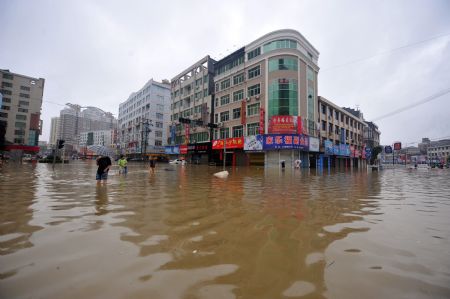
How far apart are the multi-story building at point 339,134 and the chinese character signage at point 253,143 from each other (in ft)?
38.1

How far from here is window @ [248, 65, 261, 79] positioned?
33.8m

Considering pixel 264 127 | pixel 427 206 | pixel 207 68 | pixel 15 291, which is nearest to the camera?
pixel 15 291

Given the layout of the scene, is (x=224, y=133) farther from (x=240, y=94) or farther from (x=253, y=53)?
(x=253, y=53)

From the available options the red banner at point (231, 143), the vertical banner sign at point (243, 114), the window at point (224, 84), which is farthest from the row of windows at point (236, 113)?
the window at point (224, 84)

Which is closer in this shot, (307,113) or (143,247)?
(143,247)

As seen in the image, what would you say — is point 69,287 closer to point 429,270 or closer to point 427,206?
point 429,270

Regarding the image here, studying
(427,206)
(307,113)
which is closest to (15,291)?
(427,206)

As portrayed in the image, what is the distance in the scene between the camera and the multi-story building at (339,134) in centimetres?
3728

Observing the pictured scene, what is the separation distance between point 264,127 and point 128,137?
6349 cm

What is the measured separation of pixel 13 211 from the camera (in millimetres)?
4566

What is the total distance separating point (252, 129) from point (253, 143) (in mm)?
2955

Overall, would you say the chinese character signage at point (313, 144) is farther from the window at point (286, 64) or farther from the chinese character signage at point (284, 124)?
the window at point (286, 64)

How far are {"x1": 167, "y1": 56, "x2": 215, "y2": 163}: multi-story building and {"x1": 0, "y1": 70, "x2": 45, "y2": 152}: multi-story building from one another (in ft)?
141

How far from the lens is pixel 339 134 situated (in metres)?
43.0
